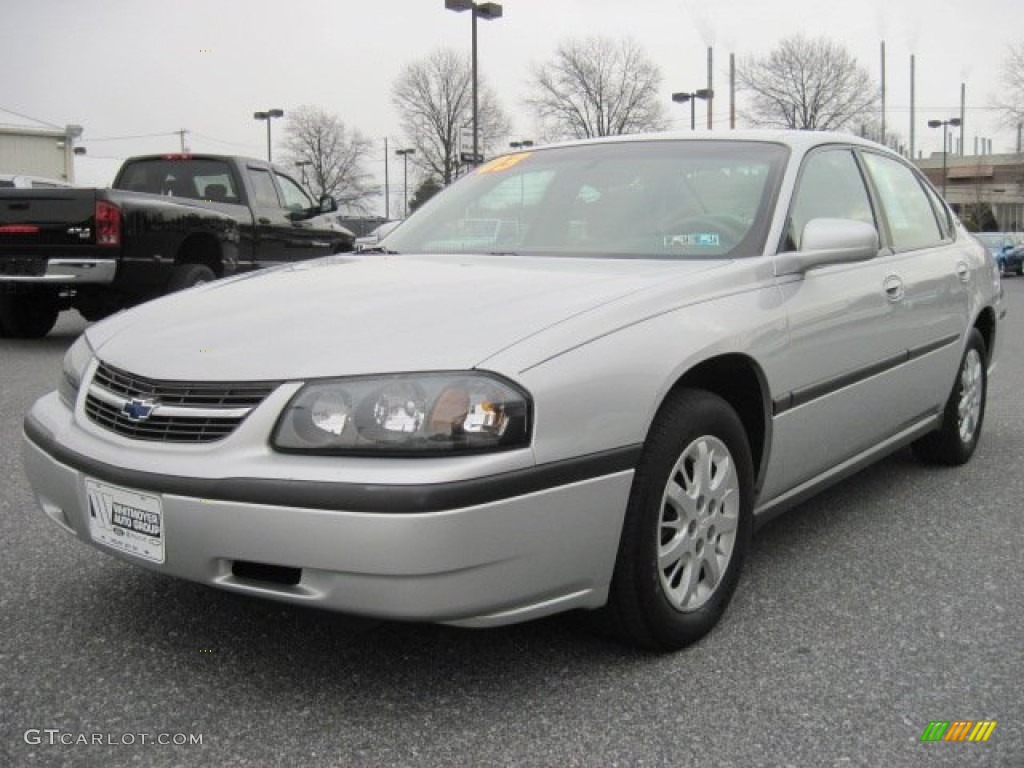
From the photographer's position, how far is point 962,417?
15.8 feet

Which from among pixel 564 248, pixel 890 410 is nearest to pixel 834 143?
pixel 890 410

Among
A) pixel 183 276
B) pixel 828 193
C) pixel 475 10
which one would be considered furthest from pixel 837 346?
pixel 475 10

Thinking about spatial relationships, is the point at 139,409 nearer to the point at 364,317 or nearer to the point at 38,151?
the point at 364,317

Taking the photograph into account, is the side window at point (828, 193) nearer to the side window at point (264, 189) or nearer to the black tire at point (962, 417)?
the black tire at point (962, 417)

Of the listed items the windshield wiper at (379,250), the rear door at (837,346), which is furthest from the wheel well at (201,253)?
the rear door at (837,346)

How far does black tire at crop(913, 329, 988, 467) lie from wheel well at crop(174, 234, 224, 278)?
7.04 metres

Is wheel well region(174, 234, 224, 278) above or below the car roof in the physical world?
below

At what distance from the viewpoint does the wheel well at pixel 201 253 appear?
9789mm

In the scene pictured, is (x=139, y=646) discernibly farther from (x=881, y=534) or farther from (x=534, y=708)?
(x=881, y=534)

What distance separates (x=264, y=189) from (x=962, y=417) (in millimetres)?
8330

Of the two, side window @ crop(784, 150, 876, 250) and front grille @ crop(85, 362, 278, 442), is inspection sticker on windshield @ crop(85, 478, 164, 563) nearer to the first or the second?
front grille @ crop(85, 362, 278, 442)

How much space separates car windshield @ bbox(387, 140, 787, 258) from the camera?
332 centimetres

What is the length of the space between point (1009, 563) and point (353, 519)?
7.94 ft

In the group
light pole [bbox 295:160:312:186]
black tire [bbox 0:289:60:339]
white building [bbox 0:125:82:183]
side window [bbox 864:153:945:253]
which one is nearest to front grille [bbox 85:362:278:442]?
side window [bbox 864:153:945:253]
